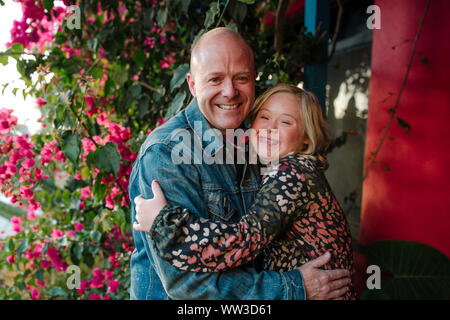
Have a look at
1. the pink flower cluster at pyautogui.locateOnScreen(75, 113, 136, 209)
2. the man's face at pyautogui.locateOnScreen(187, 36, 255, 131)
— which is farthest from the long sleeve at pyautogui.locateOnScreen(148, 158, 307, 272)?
the pink flower cluster at pyautogui.locateOnScreen(75, 113, 136, 209)

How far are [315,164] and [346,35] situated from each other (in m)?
2.64

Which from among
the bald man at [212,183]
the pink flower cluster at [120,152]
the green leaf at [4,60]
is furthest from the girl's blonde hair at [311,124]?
the green leaf at [4,60]

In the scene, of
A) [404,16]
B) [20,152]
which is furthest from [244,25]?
[20,152]

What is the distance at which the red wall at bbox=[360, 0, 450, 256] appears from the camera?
2.25 metres

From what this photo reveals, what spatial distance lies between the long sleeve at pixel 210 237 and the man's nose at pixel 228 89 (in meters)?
0.46

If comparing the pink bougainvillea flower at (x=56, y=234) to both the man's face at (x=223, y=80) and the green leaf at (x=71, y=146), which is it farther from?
the man's face at (x=223, y=80)

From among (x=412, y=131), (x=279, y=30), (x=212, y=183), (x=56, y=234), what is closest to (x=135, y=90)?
(x=279, y=30)

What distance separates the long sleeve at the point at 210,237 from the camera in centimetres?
110

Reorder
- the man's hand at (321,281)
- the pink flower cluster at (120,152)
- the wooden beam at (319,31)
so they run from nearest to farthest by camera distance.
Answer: the man's hand at (321,281)
the pink flower cluster at (120,152)
the wooden beam at (319,31)

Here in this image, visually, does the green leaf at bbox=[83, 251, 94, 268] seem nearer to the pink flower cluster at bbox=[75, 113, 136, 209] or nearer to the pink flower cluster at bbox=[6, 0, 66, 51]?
the pink flower cluster at bbox=[75, 113, 136, 209]

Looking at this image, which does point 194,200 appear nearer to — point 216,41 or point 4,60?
point 216,41
